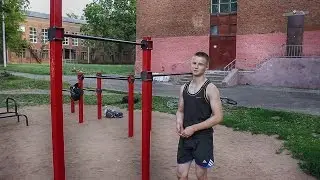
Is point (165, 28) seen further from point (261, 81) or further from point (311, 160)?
point (311, 160)

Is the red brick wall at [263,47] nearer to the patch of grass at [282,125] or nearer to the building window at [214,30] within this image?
the building window at [214,30]

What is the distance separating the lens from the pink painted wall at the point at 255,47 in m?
20.9

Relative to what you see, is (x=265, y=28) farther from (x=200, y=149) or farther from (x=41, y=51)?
(x=41, y=51)

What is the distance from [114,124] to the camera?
8.53 metres

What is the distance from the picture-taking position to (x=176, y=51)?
2500 cm

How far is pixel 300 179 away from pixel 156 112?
237 inches

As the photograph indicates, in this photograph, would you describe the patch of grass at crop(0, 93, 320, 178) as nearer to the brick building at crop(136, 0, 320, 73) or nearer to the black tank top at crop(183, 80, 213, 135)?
the black tank top at crop(183, 80, 213, 135)

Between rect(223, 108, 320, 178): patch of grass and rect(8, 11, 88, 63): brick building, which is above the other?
rect(8, 11, 88, 63): brick building

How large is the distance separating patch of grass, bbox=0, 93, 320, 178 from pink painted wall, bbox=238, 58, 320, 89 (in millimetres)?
9105

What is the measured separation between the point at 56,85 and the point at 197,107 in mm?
1345

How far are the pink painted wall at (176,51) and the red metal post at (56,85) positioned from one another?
21.2m

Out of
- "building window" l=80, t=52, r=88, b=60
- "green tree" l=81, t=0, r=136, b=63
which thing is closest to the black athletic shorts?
"green tree" l=81, t=0, r=136, b=63

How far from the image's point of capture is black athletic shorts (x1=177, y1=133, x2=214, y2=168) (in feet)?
11.5

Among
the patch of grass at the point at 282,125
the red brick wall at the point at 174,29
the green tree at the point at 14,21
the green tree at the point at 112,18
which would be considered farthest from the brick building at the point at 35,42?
the patch of grass at the point at 282,125
